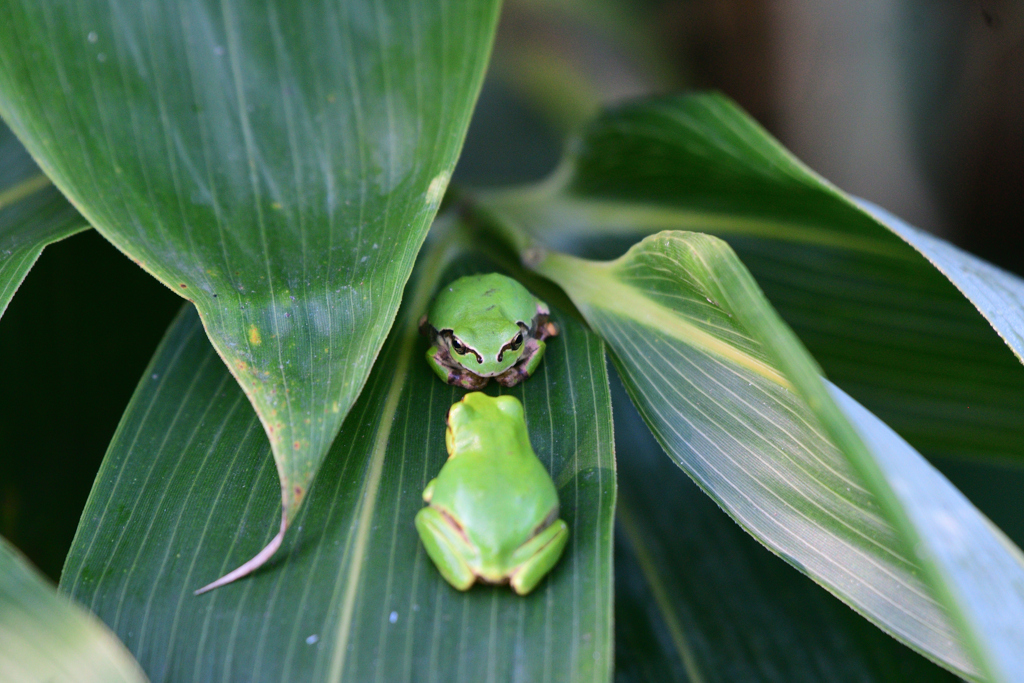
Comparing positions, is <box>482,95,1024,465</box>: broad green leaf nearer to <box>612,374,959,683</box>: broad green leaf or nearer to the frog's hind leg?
<box>612,374,959,683</box>: broad green leaf

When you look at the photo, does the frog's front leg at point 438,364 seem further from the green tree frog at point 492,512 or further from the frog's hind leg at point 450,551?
the frog's hind leg at point 450,551

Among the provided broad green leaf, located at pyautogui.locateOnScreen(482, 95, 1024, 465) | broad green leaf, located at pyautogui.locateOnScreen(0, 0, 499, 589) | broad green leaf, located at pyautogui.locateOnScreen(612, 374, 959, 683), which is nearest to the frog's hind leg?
broad green leaf, located at pyautogui.locateOnScreen(0, 0, 499, 589)

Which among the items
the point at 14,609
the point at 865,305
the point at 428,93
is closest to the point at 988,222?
the point at 865,305

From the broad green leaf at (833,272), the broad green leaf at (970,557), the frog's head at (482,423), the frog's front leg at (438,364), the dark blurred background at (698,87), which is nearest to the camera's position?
the broad green leaf at (970,557)

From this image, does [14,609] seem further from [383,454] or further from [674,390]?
[674,390]

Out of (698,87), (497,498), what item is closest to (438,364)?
(497,498)

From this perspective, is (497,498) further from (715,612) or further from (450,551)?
(715,612)

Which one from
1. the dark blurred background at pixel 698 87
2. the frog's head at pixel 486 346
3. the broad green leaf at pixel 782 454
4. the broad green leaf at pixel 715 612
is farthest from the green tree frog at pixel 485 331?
the dark blurred background at pixel 698 87
